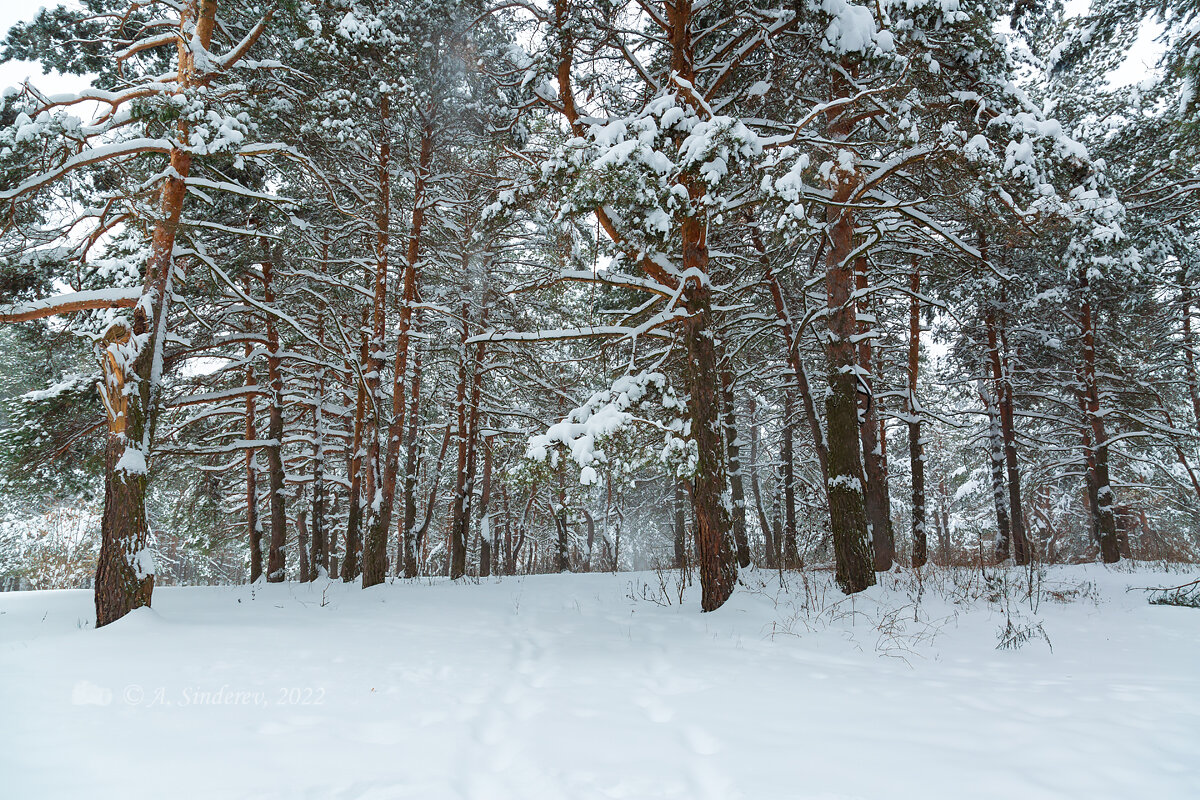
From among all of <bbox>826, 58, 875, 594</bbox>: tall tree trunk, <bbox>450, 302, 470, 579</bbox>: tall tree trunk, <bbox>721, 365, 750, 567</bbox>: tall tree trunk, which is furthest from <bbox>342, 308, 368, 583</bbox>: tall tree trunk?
<bbox>826, 58, 875, 594</bbox>: tall tree trunk

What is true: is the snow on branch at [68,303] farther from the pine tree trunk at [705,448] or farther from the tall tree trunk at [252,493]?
the pine tree trunk at [705,448]

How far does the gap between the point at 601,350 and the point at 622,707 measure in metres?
5.37

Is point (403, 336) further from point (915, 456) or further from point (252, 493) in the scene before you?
point (915, 456)

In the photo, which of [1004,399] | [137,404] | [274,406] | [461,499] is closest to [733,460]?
[461,499]

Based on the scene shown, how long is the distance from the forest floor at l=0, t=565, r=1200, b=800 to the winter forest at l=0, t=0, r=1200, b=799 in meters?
0.03

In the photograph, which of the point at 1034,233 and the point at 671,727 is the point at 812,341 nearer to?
the point at 1034,233

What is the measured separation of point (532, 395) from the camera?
1572 cm

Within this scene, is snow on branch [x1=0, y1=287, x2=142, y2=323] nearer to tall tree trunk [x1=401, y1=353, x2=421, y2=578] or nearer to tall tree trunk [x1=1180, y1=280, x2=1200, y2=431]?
tall tree trunk [x1=401, y1=353, x2=421, y2=578]

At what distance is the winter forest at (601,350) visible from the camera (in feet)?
9.64

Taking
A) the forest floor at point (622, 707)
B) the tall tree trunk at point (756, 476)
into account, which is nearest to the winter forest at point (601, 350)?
the forest floor at point (622, 707)

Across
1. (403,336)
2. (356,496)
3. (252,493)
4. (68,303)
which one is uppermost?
(403,336)

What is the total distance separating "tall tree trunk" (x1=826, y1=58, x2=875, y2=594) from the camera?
7078 mm

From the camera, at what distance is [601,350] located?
8023mm

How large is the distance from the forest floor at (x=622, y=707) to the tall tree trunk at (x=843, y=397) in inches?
40.3
